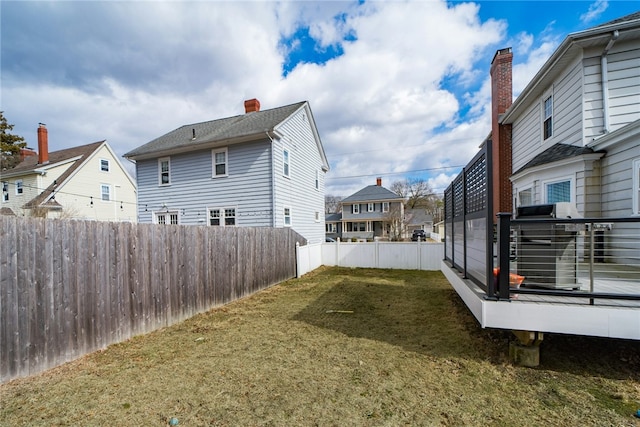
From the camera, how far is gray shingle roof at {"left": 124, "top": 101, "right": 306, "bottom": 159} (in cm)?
1187

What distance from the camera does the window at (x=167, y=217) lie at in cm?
1327

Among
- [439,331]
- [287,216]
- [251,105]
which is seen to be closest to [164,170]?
[251,105]

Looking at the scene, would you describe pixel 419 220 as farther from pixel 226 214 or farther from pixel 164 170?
pixel 164 170

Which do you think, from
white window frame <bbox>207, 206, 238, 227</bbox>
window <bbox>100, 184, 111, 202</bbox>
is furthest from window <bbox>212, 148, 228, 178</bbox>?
window <bbox>100, 184, 111, 202</bbox>

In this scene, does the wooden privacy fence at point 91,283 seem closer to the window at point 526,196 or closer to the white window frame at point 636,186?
the white window frame at point 636,186

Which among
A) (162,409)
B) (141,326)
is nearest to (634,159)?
(162,409)

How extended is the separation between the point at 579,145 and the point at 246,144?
1097 cm

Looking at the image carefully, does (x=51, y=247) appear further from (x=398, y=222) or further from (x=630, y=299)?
(x=398, y=222)

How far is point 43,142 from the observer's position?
20.1 meters

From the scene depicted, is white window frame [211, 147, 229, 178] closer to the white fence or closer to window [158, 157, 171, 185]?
window [158, 157, 171, 185]

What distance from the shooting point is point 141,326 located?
15.0ft

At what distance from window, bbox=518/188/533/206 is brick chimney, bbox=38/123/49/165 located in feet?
96.2

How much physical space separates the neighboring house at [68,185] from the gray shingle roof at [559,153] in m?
24.4

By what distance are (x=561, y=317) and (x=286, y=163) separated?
11.2 m
